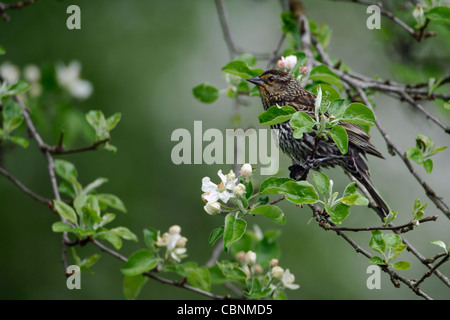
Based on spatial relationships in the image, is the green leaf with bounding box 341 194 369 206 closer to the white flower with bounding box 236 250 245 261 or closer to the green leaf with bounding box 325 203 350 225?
the green leaf with bounding box 325 203 350 225

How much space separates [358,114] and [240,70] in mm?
1073

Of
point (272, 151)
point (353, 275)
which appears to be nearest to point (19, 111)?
point (272, 151)

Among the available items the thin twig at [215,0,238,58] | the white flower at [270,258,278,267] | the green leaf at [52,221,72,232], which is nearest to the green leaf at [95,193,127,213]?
the green leaf at [52,221,72,232]

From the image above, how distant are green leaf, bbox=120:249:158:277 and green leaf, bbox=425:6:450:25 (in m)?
2.54

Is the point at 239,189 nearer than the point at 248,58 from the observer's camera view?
Yes

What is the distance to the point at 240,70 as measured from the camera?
11.6 ft

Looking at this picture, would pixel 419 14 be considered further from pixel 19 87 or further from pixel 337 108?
pixel 19 87

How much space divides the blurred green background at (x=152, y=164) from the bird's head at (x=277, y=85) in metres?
2.21

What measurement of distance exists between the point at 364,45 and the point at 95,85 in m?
4.60

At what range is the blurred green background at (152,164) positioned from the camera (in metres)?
7.36

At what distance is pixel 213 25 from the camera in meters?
9.06

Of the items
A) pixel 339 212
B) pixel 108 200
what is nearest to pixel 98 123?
pixel 108 200
